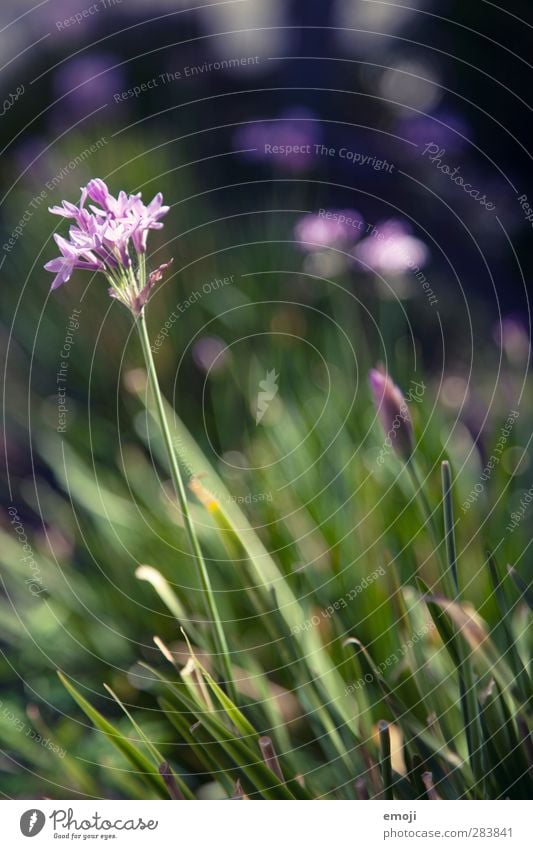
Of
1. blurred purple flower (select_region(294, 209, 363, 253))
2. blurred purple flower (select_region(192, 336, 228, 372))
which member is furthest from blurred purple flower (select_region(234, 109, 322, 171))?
blurred purple flower (select_region(192, 336, 228, 372))

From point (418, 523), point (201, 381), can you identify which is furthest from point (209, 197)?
point (418, 523)

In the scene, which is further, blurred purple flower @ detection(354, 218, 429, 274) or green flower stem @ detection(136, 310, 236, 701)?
blurred purple flower @ detection(354, 218, 429, 274)

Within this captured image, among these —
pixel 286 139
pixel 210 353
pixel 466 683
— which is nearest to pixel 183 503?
pixel 466 683

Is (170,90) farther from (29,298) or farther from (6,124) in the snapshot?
(29,298)
